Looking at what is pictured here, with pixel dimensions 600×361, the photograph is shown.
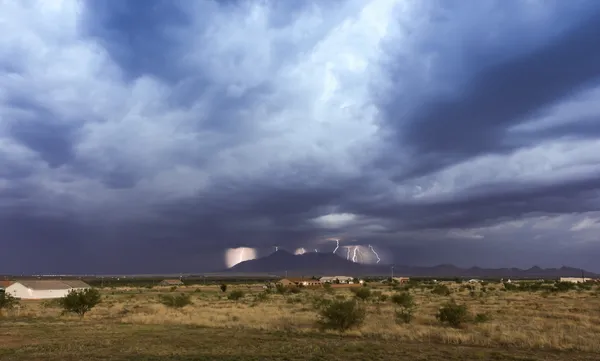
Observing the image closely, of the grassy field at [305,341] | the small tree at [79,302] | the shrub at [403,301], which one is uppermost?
the small tree at [79,302]

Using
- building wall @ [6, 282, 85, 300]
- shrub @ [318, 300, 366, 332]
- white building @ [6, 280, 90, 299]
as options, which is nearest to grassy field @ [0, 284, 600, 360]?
shrub @ [318, 300, 366, 332]

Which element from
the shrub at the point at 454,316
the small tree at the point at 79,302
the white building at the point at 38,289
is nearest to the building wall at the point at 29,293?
the white building at the point at 38,289

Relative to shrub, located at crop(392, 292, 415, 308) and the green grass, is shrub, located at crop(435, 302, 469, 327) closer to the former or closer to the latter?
the green grass

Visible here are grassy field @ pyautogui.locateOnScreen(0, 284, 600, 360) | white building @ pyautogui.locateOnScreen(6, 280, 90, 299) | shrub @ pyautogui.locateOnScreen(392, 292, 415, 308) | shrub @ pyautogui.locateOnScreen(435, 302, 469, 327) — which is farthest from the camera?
white building @ pyautogui.locateOnScreen(6, 280, 90, 299)

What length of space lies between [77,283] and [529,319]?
11581cm

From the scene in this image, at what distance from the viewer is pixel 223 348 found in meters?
24.6

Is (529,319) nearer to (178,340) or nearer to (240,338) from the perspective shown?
(240,338)

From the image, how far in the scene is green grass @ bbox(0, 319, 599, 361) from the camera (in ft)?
71.4

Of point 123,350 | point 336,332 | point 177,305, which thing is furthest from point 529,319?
point 177,305

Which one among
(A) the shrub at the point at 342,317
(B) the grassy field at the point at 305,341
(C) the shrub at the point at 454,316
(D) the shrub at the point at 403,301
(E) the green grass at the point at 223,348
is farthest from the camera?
(D) the shrub at the point at 403,301

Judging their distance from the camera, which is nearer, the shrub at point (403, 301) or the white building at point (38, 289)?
the shrub at point (403, 301)

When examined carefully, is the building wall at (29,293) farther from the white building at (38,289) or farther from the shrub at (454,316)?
the shrub at (454,316)

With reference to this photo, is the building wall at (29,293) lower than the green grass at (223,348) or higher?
higher

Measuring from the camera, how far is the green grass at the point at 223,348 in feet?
71.4
